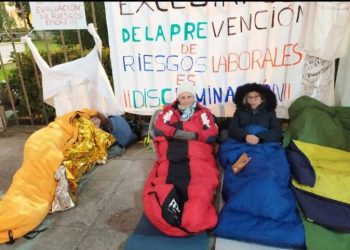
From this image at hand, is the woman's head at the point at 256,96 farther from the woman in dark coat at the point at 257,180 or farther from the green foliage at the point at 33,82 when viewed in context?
the green foliage at the point at 33,82

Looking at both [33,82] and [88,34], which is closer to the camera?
[33,82]

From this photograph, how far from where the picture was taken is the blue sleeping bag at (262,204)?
6.01 feet

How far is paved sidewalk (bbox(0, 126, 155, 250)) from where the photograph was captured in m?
1.99

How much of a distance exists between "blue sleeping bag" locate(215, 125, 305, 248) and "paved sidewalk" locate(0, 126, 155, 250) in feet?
2.16

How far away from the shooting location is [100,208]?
2314 mm

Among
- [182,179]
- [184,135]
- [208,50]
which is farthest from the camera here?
[208,50]

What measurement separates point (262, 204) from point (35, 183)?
1552mm

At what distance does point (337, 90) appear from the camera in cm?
295

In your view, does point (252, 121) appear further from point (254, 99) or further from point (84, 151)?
point (84, 151)

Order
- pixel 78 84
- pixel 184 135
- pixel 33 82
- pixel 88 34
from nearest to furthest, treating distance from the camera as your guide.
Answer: pixel 184 135, pixel 78 84, pixel 33 82, pixel 88 34

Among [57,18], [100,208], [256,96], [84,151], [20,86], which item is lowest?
[100,208]

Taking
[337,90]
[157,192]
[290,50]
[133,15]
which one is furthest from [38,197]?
[337,90]

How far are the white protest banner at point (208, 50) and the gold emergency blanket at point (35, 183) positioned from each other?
2.60ft

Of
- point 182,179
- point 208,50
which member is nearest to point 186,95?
point 208,50
